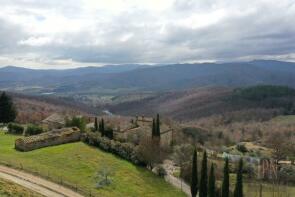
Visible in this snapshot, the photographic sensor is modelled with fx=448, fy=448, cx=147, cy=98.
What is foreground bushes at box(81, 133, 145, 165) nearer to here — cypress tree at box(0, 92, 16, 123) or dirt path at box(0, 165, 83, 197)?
dirt path at box(0, 165, 83, 197)

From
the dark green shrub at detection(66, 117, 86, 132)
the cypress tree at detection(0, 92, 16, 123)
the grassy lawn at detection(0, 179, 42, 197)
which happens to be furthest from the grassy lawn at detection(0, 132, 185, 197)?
the cypress tree at detection(0, 92, 16, 123)

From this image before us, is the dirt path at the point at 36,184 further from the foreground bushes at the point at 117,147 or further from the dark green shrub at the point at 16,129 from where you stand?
the dark green shrub at the point at 16,129

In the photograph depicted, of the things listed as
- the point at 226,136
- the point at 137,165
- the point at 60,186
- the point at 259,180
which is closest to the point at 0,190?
the point at 60,186

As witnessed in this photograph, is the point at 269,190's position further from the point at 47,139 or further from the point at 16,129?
the point at 16,129

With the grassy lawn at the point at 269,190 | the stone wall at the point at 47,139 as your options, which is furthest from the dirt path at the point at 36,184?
the grassy lawn at the point at 269,190

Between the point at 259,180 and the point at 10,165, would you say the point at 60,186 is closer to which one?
the point at 10,165

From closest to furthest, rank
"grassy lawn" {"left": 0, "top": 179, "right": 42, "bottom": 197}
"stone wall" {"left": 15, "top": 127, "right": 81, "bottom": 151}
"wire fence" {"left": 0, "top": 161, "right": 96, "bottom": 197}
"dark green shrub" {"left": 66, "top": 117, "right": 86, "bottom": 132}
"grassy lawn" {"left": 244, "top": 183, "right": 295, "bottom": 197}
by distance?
"grassy lawn" {"left": 0, "top": 179, "right": 42, "bottom": 197} < "wire fence" {"left": 0, "top": 161, "right": 96, "bottom": 197} < "stone wall" {"left": 15, "top": 127, "right": 81, "bottom": 151} < "grassy lawn" {"left": 244, "top": 183, "right": 295, "bottom": 197} < "dark green shrub" {"left": 66, "top": 117, "right": 86, "bottom": 132}
